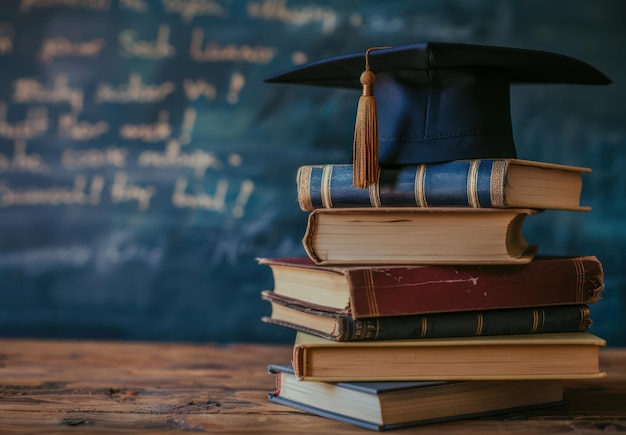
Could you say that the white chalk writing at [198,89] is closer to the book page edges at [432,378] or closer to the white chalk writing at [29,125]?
the white chalk writing at [29,125]

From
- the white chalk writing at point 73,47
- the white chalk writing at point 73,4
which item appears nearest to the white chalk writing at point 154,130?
the white chalk writing at point 73,47

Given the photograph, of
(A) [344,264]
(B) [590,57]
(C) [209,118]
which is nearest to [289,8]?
(C) [209,118]

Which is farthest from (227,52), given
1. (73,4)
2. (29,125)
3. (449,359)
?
(449,359)

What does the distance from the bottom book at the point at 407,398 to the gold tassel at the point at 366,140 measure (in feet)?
0.97

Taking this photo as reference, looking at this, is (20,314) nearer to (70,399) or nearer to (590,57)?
(70,399)

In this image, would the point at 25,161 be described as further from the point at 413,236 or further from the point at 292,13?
the point at 413,236

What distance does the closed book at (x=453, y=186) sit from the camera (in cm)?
106

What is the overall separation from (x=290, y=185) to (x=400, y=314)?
932 mm

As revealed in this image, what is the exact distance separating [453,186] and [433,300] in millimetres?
165

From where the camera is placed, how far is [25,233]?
197 centimetres

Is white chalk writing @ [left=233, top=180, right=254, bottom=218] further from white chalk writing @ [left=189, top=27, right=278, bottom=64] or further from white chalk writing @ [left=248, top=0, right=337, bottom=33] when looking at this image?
white chalk writing @ [left=248, top=0, right=337, bottom=33]

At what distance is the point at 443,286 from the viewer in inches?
42.8

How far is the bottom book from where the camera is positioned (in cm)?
101

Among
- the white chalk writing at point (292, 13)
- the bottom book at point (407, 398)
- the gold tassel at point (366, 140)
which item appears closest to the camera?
the bottom book at point (407, 398)
